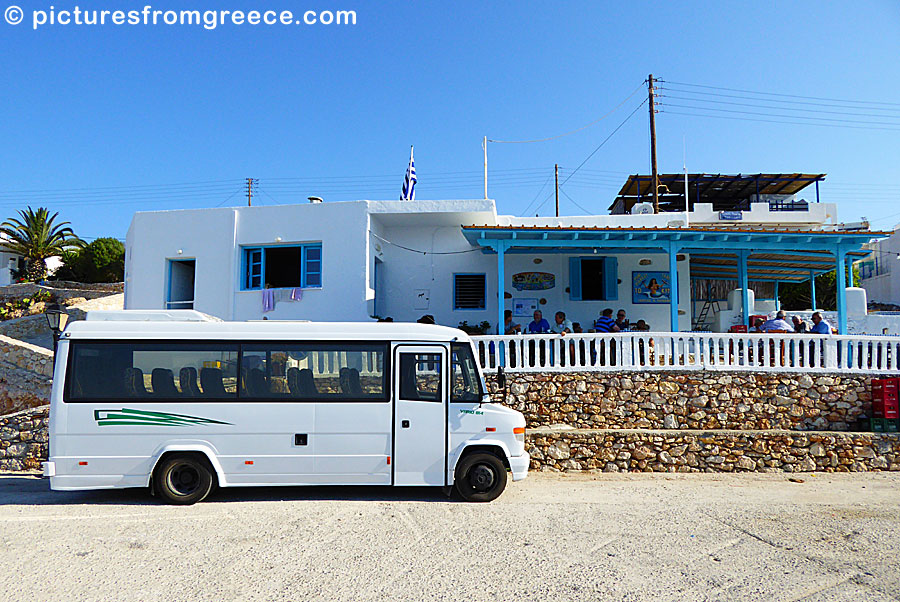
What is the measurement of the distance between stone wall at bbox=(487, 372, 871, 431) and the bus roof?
375cm

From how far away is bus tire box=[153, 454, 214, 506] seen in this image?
7730 mm

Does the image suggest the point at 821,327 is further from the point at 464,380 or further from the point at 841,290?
the point at 464,380

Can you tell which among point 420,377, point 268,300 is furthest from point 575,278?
point 420,377

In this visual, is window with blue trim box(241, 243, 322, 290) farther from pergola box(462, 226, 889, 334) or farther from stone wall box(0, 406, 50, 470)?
stone wall box(0, 406, 50, 470)

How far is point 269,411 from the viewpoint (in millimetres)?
7836

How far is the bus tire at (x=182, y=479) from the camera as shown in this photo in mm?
7730

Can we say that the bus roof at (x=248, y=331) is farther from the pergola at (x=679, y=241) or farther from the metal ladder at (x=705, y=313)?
the metal ladder at (x=705, y=313)

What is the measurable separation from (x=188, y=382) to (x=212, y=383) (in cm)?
30

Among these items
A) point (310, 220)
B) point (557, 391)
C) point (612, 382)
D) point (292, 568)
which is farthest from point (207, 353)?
point (310, 220)

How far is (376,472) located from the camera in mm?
7875

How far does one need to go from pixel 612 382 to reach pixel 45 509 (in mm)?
8861

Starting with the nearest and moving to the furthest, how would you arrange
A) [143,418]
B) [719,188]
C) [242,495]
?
[143,418], [242,495], [719,188]

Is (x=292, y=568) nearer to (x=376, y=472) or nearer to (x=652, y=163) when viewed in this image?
(x=376, y=472)

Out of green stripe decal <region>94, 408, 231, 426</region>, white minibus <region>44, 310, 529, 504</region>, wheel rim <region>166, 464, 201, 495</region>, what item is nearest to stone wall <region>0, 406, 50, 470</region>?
white minibus <region>44, 310, 529, 504</region>
